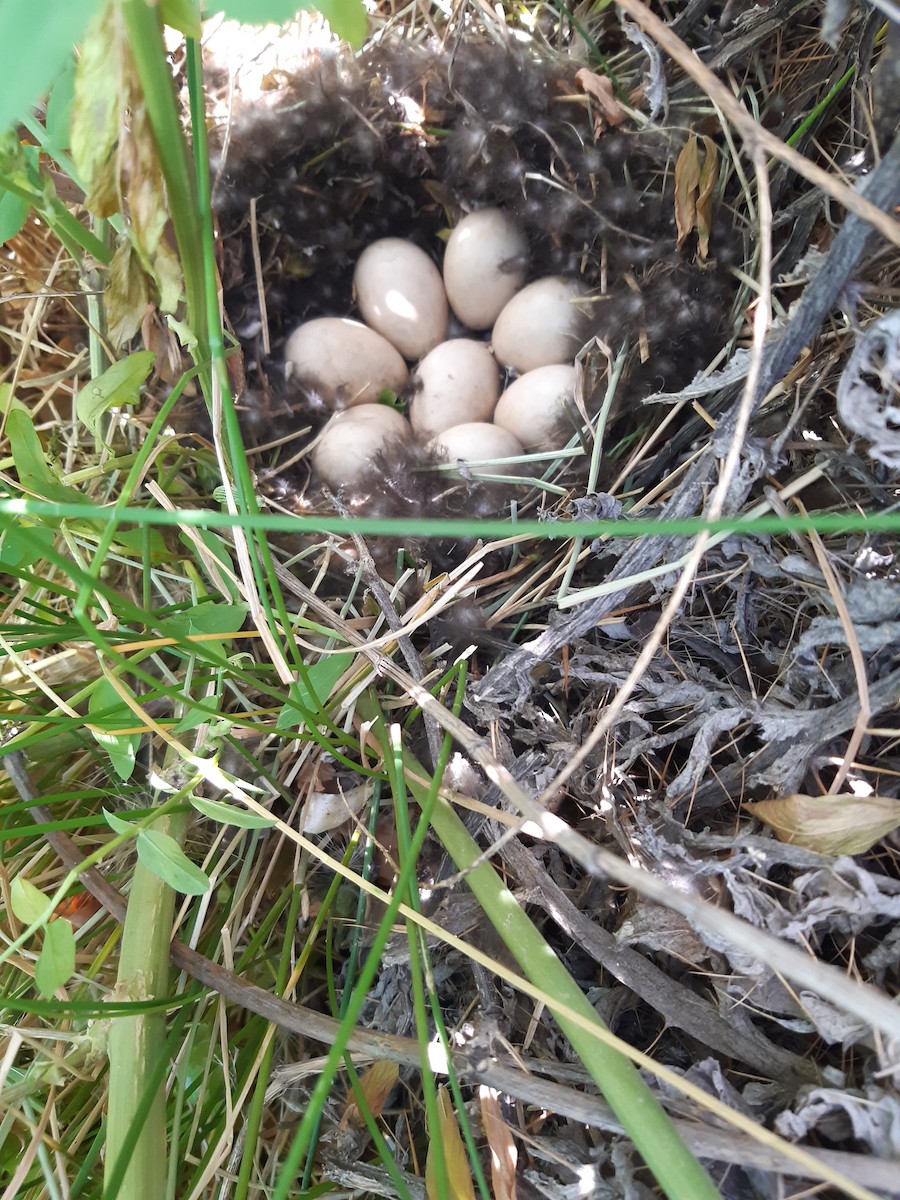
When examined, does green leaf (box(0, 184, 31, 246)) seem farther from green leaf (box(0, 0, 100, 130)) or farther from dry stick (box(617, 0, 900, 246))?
dry stick (box(617, 0, 900, 246))

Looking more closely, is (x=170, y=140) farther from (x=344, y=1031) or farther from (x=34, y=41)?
(x=344, y=1031)

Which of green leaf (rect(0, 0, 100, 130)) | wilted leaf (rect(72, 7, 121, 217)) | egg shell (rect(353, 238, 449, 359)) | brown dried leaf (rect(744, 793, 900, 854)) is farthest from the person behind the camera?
egg shell (rect(353, 238, 449, 359))

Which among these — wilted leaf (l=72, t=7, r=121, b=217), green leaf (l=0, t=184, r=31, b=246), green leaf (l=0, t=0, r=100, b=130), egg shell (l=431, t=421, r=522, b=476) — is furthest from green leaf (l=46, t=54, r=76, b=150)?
egg shell (l=431, t=421, r=522, b=476)

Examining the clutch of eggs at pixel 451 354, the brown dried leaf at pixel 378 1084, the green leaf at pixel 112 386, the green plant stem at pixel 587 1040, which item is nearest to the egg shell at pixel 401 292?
the clutch of eggs at pixel 451 354

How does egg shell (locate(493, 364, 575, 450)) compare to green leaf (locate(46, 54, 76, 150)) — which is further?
egg shell (locate(493, 364, 575, 450))

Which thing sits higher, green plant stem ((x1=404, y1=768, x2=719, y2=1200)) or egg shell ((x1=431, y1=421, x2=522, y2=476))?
egg shell ((x1=431, y1=421, x2=522, y2=476))

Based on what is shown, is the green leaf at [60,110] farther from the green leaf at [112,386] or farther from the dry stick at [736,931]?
the dry stick at [736,931]

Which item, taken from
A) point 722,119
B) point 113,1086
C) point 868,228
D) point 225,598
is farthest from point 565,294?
point 113,1086

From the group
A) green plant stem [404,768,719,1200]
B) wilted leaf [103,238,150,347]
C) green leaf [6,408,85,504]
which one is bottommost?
green plant stem [404,768,719,1200]
